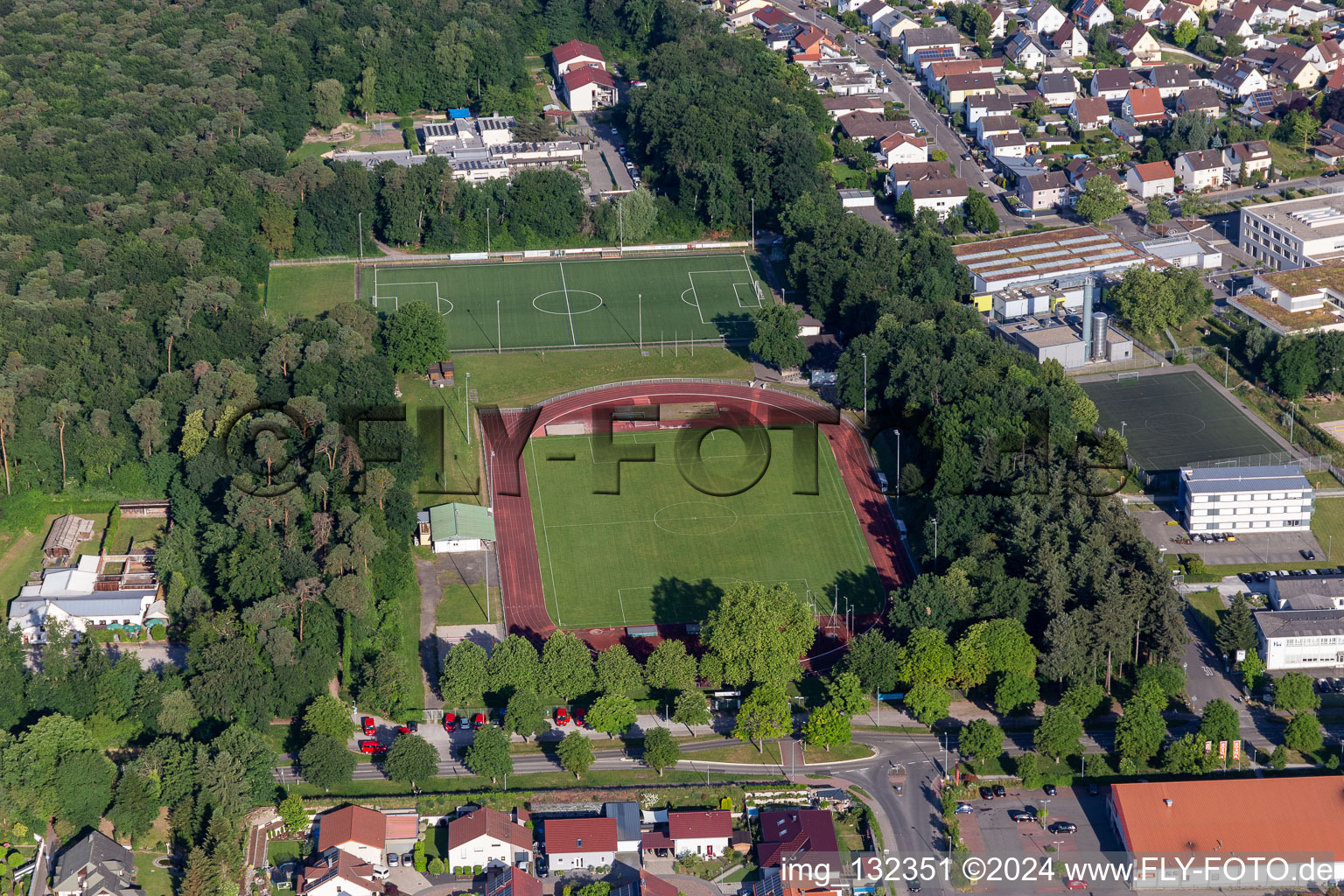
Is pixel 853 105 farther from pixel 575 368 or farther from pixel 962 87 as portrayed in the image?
pixel 575 368

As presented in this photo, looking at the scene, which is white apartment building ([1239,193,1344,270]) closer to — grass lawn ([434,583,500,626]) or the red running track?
the red running track

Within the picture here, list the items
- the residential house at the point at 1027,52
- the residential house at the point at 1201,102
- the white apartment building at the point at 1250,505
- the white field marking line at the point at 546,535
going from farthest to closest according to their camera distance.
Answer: the residential house at the point at 1027,52, the residential house at the point at 1201,102, the white apartment building at the point at 1250,505, the white field marking line at the point at 546,535

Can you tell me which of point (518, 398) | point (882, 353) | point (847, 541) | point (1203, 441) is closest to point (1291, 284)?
point (1203, 441)

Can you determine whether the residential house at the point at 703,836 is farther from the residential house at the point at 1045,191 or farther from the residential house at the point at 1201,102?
the residential house at the point at 1201,102

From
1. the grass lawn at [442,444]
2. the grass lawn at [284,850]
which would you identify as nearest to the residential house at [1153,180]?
the grass lawn at [442,444]

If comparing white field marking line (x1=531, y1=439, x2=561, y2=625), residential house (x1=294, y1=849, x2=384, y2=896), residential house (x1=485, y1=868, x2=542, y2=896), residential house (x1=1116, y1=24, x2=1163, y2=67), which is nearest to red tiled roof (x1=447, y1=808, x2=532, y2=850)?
residential house (x1=485, y1=868, x2=542, y2=896)
